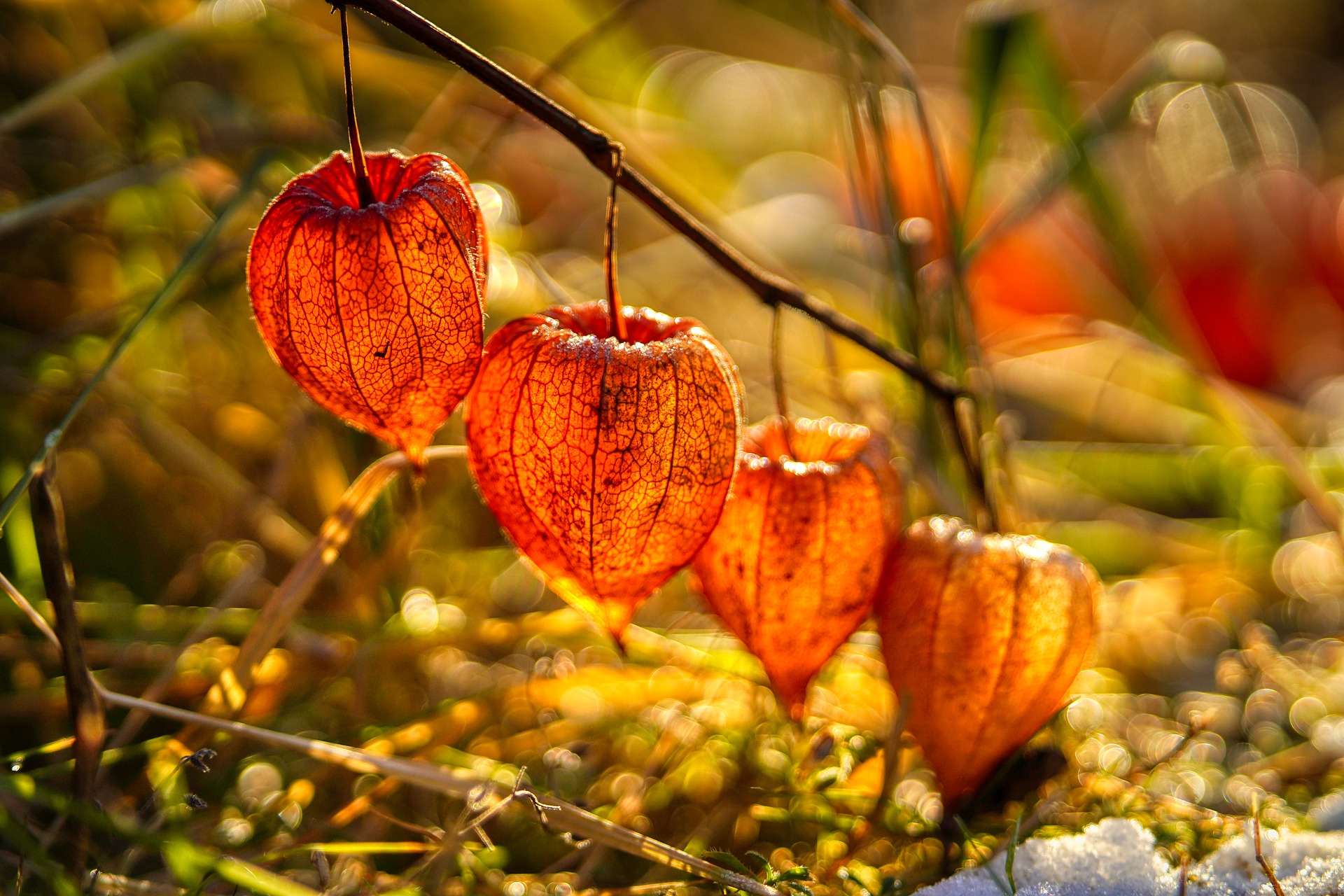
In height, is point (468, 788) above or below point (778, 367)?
below

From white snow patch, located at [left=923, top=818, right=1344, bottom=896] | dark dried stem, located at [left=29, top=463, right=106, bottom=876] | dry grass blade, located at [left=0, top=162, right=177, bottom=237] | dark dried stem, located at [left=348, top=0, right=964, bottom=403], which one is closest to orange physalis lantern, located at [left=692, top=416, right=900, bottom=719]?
dark dried stem, located at [left=348, top=0, right=964, bottom=403]

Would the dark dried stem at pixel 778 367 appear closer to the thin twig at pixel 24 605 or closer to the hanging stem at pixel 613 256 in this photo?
the hanging stem at pixel 613 256

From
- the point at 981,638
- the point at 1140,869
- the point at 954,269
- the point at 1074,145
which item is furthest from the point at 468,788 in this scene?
the point at 1074,145

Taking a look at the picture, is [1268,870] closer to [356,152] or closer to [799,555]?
[799,555]

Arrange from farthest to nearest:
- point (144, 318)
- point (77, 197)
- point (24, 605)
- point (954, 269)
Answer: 1. point (954, 269)
2. point (77, 197)
3. point (144, 318)
4. point (24, 605)

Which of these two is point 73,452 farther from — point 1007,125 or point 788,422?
point 1007,125

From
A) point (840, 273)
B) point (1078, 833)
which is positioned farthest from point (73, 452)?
point (840, 273)
